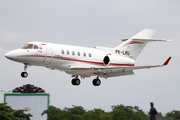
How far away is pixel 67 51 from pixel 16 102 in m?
36.8

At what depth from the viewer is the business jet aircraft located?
34.1 m

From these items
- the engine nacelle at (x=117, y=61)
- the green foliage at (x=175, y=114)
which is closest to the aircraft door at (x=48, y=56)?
the engine nacelle at (x=117, y=61)

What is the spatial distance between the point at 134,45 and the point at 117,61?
11.4 ft

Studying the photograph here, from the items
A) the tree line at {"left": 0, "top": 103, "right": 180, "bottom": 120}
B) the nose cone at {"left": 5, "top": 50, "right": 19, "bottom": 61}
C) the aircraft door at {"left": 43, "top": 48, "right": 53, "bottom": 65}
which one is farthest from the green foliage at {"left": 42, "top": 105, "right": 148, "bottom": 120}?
the nose cone at {"left": 5, "top": 50, "right": 19, "bottom": 61}

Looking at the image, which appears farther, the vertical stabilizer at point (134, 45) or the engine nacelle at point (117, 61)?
the vertical stabilizer at point (134, 45)

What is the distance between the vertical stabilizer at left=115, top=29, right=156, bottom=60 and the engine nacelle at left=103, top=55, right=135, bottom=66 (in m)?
0.95

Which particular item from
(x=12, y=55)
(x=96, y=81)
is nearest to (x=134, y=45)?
(x=96, y=81)

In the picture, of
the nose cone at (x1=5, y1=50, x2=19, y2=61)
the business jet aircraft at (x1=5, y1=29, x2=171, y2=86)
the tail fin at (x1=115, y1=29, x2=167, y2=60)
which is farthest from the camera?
the tail fin at (x1=115, y1=29, x2=167, y2=60)

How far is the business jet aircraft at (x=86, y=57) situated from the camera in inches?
1341

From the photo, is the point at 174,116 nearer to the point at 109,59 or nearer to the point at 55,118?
the point at 109,59

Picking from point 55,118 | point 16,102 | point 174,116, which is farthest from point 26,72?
point 16,102

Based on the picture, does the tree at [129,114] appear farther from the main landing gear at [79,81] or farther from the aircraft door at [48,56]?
the aircraft door at [48,56]

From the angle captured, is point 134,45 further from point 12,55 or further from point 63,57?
point 12,55

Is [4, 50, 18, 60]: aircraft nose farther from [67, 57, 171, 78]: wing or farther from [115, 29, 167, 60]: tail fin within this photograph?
[115, 29, 167, 60]: tail fin
